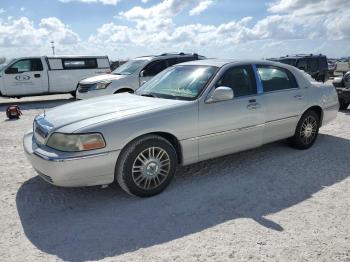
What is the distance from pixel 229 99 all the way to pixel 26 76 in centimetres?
1156

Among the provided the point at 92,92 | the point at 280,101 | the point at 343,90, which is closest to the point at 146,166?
the point at 280,101

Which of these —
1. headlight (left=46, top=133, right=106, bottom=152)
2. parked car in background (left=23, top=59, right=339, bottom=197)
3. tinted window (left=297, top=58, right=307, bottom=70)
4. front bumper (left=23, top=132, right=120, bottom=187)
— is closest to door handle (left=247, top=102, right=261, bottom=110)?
parked car in background (left=23, top=59, right=339, bottom=197)

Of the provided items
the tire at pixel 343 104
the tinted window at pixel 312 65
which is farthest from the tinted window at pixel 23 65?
the tinted window at pixel 312 65

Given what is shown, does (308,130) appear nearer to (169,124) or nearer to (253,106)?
(253,106)

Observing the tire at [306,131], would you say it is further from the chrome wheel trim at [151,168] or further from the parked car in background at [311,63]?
the parked car in background at [311,63]

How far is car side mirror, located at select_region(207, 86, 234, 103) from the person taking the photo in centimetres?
457

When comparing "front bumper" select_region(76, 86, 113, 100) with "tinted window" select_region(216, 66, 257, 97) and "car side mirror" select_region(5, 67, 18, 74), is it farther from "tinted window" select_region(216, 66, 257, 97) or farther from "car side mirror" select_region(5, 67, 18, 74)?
"tinted window" select_region(216, 66, 257, 97)

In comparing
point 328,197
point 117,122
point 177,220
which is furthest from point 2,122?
point 328,197

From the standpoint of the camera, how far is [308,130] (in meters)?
6.15

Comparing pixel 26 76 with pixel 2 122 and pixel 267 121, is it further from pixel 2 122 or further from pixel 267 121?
pixel 267 121

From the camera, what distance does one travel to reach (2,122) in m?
9.62

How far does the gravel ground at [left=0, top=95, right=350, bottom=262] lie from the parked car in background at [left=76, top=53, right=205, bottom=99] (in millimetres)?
5736

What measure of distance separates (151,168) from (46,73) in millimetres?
11797

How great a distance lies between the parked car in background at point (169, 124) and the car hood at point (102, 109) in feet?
0.04
